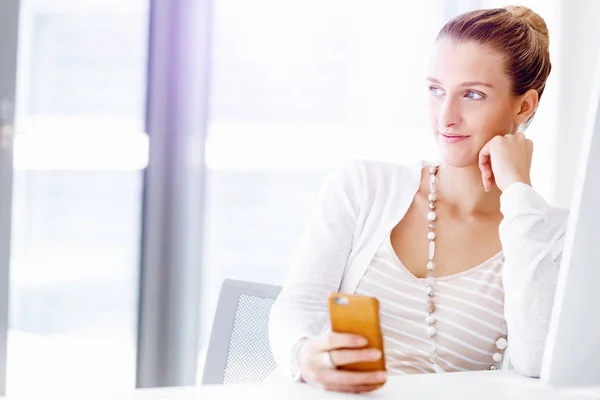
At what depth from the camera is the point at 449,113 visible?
1580 mm

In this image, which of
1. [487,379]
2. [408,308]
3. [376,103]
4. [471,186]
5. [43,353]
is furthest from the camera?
[376,103]

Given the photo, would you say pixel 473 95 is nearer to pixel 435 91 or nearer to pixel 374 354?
pixel 435 91

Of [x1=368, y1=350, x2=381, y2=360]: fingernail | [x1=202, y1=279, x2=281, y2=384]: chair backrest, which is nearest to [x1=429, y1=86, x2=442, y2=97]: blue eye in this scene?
[x1=202, y1=279, x2=281, y2=384]: chair backrest

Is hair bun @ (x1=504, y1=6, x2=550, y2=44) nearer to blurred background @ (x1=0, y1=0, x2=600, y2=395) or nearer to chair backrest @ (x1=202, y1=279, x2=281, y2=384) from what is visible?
chair backrest @ (x1=202, y1=279, x2=281, y2=384)

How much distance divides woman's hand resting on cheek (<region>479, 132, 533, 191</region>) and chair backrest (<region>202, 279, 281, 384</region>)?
0.49 meters

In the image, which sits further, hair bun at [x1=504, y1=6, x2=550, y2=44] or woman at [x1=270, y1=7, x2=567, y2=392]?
hair bun at [x1=504, y1=6, x2=550, y2=44]

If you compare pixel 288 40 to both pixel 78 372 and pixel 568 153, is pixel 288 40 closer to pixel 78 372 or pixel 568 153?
pixel 568 153

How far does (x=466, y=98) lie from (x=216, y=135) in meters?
1.51

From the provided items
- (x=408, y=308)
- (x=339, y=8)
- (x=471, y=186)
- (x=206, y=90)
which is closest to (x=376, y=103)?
(x=339, y=8)

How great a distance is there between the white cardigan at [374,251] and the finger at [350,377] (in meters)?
0.22

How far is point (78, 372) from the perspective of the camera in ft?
9.64

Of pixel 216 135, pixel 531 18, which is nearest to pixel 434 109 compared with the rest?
pixel 531 18

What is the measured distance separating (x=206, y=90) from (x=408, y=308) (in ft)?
5.28

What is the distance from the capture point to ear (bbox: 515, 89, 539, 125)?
168 centimetres
